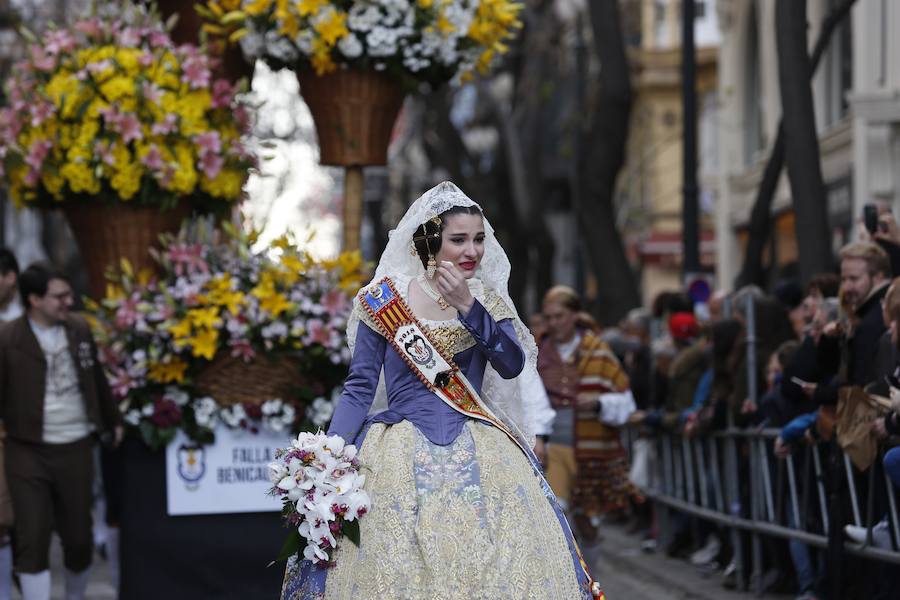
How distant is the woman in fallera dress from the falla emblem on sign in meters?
2.88

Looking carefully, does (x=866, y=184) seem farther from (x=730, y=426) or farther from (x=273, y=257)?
(x=273, y=257)

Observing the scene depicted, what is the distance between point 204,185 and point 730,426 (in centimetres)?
394

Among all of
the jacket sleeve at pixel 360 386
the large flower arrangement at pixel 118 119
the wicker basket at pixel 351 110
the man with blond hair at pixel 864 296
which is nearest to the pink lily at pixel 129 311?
the large flower arrangement at pixel 118 119

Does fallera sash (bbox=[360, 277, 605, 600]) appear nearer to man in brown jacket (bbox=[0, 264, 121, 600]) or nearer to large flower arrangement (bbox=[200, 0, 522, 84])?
large flower arrangement (bbox=[200, 0, 522, 84])

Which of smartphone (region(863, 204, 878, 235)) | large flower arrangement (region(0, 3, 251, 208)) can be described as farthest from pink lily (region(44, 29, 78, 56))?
smartphone (region(863, 204, 878, 235))

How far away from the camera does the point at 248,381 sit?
29.9ft

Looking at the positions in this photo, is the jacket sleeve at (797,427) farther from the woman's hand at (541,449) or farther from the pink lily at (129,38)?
the pink lily at (129,38)

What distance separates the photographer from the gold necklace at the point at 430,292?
627cm

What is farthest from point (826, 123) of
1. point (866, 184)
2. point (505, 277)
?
point (505, 277)

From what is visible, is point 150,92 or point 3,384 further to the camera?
point 3,384

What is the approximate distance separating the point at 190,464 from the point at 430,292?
127 inches

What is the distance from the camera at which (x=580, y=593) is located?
5973 mm

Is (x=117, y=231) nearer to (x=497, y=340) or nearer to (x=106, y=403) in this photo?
(x=106, y=403)

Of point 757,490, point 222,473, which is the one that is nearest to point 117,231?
point 222,473
